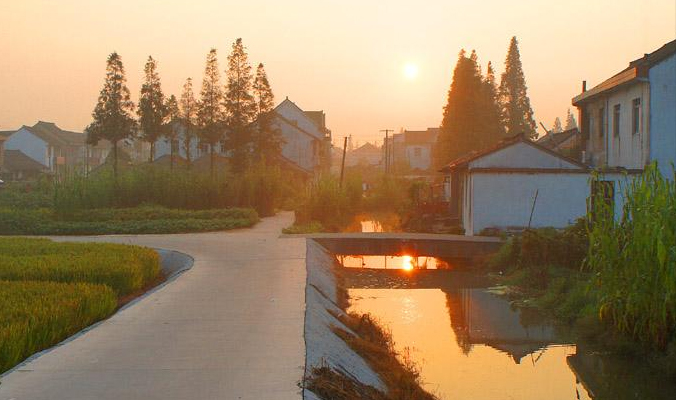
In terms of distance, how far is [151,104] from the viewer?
141ft

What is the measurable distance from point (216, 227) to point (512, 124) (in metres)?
39.9

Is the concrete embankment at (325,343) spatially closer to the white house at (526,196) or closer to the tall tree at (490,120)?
the white house at (526,196)

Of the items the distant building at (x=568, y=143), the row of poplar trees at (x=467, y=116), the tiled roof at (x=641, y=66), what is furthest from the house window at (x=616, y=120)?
the row of poplar trees at (x=467, y=116)

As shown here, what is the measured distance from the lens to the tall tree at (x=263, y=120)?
4541 cm

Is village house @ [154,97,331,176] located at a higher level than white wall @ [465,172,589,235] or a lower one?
higher

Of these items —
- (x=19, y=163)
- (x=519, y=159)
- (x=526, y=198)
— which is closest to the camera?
(x=526, y=198)

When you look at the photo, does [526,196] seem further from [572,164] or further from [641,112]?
[641,112]

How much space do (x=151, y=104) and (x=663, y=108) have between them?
28.2m

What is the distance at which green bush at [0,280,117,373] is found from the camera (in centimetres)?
807

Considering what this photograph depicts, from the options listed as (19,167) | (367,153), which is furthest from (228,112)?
(367,153)

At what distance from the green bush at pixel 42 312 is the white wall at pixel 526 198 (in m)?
15.6

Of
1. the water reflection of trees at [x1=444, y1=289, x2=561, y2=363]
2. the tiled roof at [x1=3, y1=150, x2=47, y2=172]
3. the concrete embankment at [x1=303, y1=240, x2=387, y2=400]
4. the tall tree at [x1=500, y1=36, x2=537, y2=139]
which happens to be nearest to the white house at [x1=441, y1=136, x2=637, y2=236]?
the water reflection of trees at [x1=444, y1=289, x2=561, y2=363]

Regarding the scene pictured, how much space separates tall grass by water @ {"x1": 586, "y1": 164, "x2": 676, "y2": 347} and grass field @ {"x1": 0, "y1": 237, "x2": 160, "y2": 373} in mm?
7332

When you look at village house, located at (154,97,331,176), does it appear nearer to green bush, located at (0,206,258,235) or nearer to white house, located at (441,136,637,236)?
green bush, located at (0,206,258,235)
